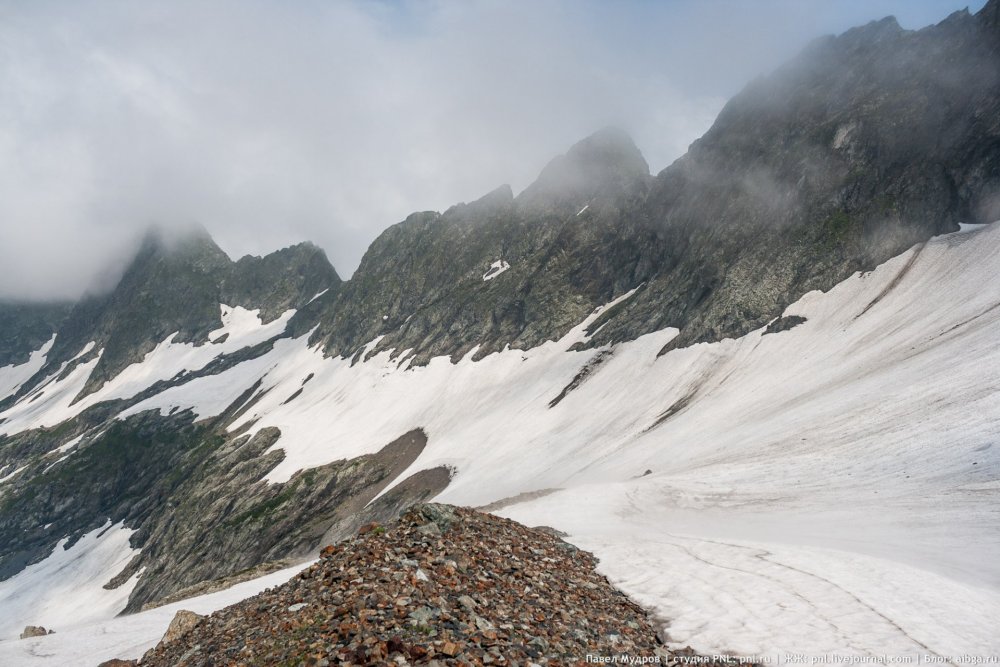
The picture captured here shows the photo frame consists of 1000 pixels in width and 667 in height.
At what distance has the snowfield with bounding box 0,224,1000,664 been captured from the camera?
12.5m

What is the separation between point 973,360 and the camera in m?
35.3

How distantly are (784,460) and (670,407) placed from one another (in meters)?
28.3

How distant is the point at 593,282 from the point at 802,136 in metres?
44.6

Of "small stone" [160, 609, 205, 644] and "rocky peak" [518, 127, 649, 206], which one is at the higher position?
"rocky peak" [518, 127, 649, 206]

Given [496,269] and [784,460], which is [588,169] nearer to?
[496,269]

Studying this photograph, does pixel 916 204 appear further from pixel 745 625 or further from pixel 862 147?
pixel 745 625

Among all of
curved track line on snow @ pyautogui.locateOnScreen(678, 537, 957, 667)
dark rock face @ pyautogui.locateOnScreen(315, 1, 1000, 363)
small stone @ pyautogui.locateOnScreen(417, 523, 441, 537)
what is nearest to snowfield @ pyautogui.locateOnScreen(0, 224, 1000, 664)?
curved track line on snow @ pyautogui.locateOnScreen(678, 537, 957, 667)

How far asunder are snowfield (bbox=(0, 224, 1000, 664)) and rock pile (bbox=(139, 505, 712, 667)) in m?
1.87

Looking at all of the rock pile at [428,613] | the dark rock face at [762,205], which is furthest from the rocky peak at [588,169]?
the rock pile at [428,613]

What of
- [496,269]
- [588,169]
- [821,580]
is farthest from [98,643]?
[588,169]

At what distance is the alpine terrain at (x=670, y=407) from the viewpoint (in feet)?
59.7

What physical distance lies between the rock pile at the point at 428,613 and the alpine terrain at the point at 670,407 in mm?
593

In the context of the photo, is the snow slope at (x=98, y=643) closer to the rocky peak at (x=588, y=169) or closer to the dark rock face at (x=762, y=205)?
the dark rock face at (x=762, y=205)

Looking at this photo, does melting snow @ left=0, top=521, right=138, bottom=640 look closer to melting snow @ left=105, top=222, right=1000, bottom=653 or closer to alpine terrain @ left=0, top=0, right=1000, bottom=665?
alpine terrain @ left=0, top=0, right=1000, bottom=665
